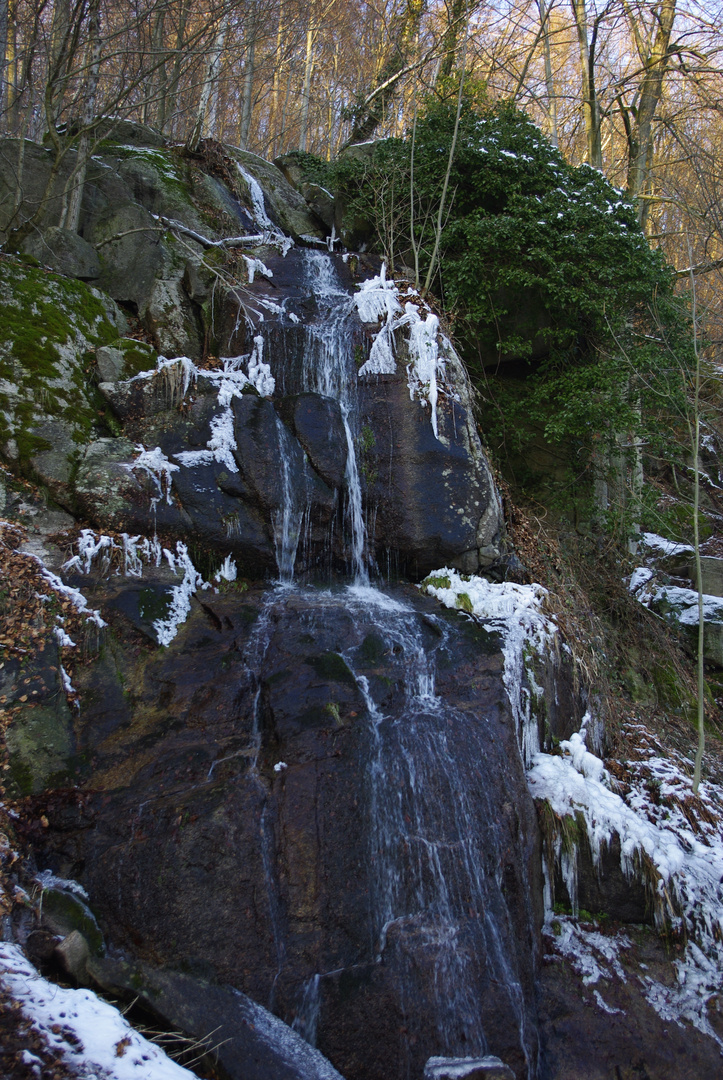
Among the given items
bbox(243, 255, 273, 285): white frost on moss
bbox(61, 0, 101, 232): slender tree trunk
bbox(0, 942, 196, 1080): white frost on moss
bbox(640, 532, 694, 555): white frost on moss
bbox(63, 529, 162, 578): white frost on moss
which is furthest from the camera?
bbox(640, 532, 694, 555): white frost on moss

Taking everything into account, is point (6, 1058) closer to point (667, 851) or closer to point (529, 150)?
point (667, 851)

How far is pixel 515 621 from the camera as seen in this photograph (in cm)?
587

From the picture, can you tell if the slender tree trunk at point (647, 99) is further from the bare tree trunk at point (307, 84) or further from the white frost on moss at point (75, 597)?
the white frost on moss at point (75, 597)

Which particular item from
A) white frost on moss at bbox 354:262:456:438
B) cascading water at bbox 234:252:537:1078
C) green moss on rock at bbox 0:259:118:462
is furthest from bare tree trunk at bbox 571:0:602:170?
cascading water at bbox 234:252:537:1078

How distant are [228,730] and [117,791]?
87cm

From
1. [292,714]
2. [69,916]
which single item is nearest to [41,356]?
[292,714]

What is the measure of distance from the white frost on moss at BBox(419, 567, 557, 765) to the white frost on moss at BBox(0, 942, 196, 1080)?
3412 mm

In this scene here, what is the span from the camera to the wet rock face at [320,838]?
3.75 m

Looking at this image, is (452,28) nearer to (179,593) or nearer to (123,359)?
(123,359)

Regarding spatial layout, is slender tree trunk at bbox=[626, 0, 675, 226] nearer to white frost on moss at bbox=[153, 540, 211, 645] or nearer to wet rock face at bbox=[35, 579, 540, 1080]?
white frost on moss at bbox=[153, 540, 211, 645]

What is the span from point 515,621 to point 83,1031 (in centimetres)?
451

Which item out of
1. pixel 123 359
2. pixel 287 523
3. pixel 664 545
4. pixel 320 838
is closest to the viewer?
pixel 320 838

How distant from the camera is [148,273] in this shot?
27.8 ft

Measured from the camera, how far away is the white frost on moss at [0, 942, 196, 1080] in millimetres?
2740
